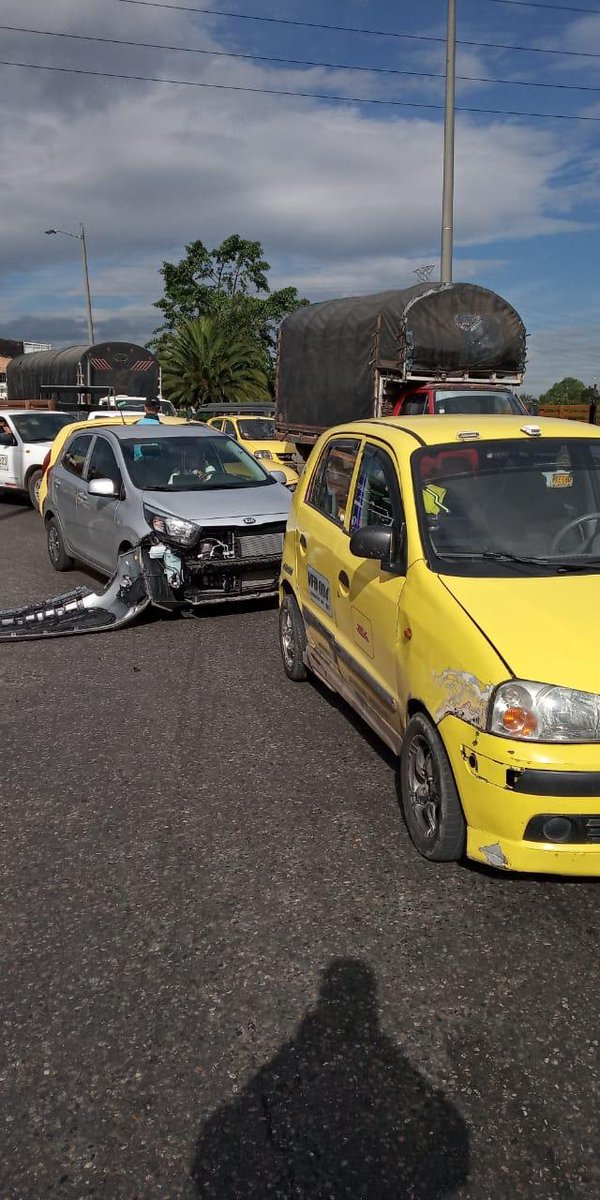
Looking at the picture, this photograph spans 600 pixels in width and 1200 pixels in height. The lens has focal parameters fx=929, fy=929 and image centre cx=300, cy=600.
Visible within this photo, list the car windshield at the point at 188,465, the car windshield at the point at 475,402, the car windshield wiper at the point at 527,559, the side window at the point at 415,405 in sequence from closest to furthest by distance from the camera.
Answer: the car windshield wiper at the point at 527,559, the car windshield at the point at 188,465, the car windshield at the point at 475,402, the side window at the point at 415,405

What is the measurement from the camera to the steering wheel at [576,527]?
4098 millimetres

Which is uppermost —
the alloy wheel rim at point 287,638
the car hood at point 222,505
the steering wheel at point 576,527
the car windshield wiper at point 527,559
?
the steering wheel at point 576,527

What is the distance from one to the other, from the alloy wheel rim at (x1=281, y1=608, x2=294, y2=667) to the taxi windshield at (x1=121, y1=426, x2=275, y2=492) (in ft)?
7.83

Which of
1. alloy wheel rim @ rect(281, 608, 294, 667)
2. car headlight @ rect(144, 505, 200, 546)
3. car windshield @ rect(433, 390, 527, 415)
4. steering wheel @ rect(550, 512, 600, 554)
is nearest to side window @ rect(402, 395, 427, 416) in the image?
car windshield @ rect(433, 390, 527, 415)

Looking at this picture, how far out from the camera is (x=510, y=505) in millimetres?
4199

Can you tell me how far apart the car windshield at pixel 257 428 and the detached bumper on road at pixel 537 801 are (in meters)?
15.9

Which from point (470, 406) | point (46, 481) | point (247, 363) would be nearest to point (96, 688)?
point (46, 481)

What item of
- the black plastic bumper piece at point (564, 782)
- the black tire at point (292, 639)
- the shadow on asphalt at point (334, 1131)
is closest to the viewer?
the shadow on asphalt at point (334, 1131)

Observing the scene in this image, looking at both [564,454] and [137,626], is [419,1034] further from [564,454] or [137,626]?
[137,626]

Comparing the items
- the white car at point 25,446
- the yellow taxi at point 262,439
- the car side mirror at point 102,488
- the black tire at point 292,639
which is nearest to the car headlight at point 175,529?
the car side mirror at point 102,488

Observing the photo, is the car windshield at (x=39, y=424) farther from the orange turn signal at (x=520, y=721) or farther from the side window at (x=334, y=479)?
the orange turn signal at (x=520, y=721)

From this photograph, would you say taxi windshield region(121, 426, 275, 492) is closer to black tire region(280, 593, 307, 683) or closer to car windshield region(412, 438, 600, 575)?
black tire region(280, 593, 307, 683)

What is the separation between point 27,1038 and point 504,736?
5.71 feet

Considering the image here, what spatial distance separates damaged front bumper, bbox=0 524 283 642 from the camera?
24.4ft
